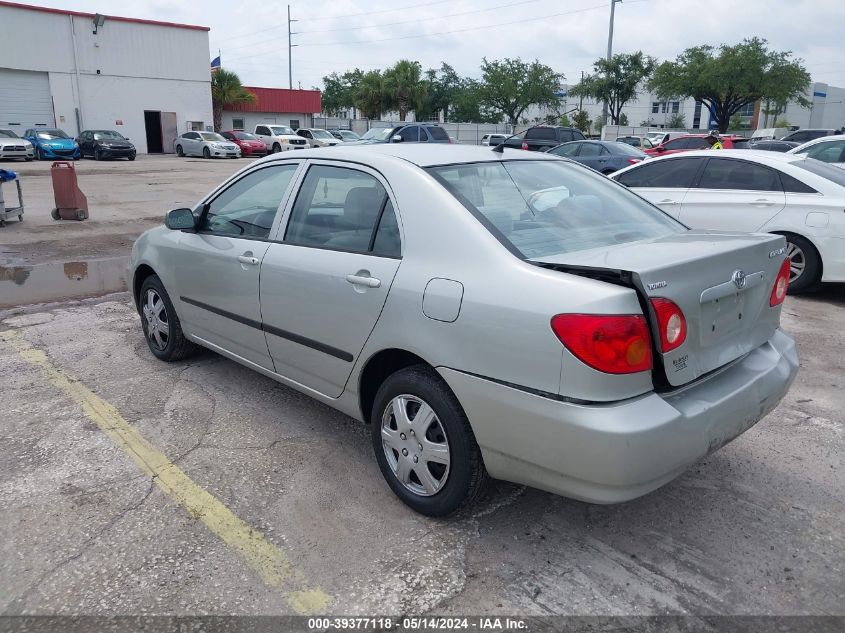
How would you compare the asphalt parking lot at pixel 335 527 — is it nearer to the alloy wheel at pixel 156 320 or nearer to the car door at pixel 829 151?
the alloy wheel at pixel 156 320

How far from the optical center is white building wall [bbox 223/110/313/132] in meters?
50.5

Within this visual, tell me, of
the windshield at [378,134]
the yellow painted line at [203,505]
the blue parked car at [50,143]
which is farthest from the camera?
the blue parked car at [50,143]

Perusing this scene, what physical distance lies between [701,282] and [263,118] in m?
53.8

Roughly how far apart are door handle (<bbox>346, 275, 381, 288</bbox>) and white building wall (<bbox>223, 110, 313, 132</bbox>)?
51.0m

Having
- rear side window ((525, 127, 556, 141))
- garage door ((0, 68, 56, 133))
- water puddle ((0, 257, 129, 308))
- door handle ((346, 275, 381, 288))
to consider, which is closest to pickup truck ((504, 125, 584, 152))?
rear side window ((525, 127, 556, 141))

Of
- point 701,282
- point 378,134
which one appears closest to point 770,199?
point 701,282

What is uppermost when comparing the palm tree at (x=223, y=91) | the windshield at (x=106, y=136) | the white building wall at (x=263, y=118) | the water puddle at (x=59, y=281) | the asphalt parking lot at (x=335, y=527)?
the palm tree at (x=223, y=91)

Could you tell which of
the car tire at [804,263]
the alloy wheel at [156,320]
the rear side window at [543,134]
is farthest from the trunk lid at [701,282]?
the rear side window at [543,134]

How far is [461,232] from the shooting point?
286cm

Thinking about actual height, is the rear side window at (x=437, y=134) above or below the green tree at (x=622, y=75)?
below

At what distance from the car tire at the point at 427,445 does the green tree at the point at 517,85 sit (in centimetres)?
6430

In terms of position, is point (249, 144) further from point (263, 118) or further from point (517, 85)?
point (517, 85)

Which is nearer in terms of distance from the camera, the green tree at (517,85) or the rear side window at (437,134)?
the rear side window at (437,134)

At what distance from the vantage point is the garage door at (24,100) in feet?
115
